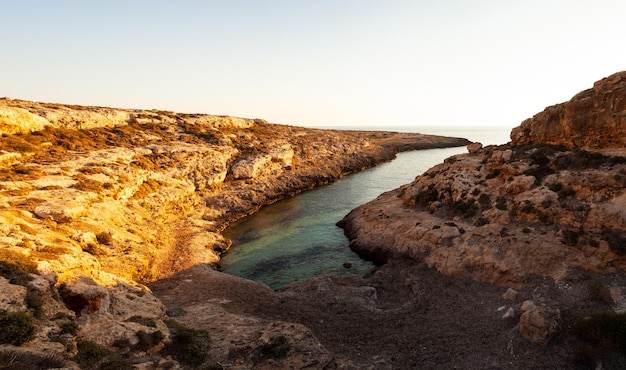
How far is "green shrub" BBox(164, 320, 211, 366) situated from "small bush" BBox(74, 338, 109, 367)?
11.7 feet

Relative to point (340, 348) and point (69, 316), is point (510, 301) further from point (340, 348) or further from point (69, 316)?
point (69, 316)

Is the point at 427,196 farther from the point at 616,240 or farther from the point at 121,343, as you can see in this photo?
the point at 121,343

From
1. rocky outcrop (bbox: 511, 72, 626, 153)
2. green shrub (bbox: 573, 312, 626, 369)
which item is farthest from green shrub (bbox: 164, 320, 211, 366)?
rocky outcrop (bbox: 511, 72, 626, 153)

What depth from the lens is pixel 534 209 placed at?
30.9m

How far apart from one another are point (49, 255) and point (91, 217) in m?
13.2

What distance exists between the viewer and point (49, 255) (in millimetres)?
21891

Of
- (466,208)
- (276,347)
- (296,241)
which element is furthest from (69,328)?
(466,208)

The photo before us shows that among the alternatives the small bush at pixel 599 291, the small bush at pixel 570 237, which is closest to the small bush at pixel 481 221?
the small bush at pixel 570 237

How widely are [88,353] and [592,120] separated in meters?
47.8

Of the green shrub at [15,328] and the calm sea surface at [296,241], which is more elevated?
the green shrub at [15,328]

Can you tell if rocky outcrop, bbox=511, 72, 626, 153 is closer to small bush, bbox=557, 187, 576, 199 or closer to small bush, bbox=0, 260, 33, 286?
small bush, bbox=557, 187, 576, 199

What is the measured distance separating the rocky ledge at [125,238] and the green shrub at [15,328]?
1.8 inches

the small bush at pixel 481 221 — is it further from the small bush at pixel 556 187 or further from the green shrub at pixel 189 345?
the green shrub at pixel 189 345

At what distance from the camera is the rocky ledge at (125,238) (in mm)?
16797
